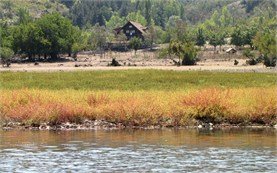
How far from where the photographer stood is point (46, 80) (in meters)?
65.3

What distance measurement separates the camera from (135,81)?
6425cm

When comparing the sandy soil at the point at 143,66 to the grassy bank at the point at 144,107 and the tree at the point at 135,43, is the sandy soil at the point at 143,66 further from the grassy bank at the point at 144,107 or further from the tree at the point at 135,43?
the grassy bank at the point at 144,107

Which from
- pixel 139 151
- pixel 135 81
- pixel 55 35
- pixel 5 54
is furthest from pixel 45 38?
pixel 139 151

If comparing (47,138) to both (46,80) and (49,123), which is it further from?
(46,80)

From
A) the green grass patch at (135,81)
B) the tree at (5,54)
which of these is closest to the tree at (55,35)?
the tree at (5,54)

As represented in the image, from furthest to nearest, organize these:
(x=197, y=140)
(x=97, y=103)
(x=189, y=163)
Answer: (x=97, y=103)
(x=197, y=140)
(x=189, y=163)

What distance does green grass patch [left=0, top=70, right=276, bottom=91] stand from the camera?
58.9 metres

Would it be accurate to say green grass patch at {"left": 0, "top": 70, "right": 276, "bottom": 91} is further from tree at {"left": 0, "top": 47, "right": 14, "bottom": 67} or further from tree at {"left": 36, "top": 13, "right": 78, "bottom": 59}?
tree at {"left": 36, "top": 13, "right": 78, "bottom": 59}

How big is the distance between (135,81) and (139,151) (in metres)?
34.3

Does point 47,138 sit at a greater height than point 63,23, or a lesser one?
lesser

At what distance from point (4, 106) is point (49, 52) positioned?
109528 mm

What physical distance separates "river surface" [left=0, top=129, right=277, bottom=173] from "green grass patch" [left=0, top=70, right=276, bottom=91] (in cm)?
1993

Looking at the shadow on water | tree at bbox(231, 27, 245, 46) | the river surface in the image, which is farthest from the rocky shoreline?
tree at bbox(231, 27, 245, 46)

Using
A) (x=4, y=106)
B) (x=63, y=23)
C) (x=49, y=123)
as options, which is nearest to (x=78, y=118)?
(x=49, y=123)
